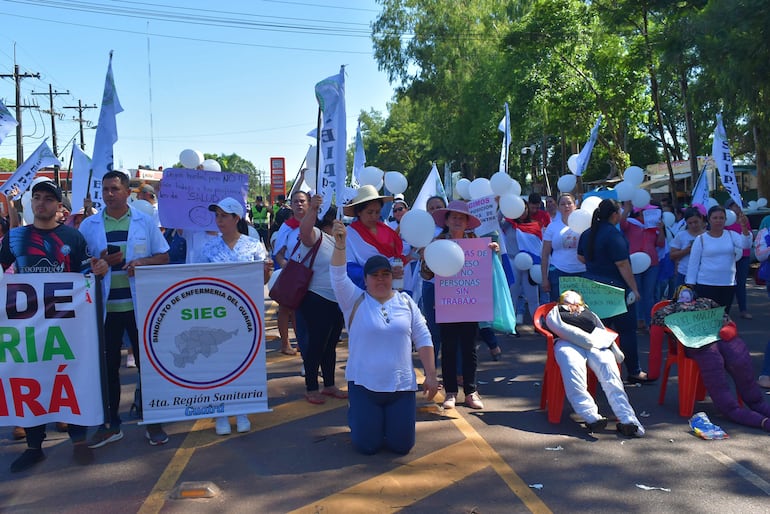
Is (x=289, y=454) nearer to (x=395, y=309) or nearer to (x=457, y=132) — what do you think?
(x=395, y=309)

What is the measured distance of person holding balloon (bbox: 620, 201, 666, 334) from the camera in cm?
905

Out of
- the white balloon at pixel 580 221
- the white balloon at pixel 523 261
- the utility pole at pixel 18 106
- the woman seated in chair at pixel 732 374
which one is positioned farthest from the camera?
the utility pole at pixel 18 106

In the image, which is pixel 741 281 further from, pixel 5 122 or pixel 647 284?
pixel 5 122

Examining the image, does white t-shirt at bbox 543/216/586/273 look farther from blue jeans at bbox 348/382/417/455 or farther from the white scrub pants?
blue jeans at bbox 348/382/417/455

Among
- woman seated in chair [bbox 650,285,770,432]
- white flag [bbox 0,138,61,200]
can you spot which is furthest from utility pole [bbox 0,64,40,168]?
woman seated in chair [bbox 650,285,770,432]

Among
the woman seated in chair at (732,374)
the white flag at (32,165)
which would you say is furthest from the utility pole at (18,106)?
the woman seated in chair at (732,374)

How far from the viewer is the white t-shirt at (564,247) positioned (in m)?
7.79

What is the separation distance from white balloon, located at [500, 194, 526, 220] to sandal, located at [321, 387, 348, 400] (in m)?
3.27

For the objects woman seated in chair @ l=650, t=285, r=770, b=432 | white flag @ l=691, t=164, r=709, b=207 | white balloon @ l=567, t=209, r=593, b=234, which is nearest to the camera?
woman seated in chair @ l=650, t=285, r=770, b=432

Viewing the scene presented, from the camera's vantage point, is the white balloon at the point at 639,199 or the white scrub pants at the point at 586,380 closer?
the white scrub pants at the point at 586,380

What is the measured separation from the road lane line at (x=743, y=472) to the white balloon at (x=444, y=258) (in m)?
2.23

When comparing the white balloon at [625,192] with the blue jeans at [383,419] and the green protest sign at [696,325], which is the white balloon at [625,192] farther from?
the blue jeans at [383,419]

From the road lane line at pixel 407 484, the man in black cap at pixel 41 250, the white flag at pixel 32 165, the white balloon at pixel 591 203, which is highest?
the white flag at pixel 32 165

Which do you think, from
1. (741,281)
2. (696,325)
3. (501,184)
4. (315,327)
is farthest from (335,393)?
(741,281)
